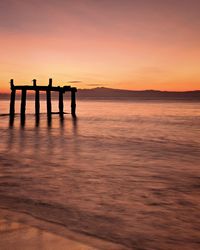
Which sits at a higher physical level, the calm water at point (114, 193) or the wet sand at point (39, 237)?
the wet sand at point (39, 237)

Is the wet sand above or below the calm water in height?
above

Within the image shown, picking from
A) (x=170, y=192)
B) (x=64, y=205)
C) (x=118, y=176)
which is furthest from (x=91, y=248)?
(x=118, y=176)

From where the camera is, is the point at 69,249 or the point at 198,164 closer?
the point at 69,249

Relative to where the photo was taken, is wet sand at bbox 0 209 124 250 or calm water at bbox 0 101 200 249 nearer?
wet sand at bbox 0 209 124 250

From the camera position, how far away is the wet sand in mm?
3314

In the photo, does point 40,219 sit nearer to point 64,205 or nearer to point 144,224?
point 64,205

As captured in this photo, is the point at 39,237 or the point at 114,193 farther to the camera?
the point at 114,193

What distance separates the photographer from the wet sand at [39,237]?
3314 millimetres

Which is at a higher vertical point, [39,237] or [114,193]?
[39,237]

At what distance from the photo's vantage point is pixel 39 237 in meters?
3.60

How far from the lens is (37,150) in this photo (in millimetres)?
11766

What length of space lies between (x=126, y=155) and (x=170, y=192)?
4.63m

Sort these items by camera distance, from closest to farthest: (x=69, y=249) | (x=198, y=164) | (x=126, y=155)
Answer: (x=69, y=249)
(x=198, y=164)
(x=126, y=155)

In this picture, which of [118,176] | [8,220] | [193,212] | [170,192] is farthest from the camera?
[118,176]
